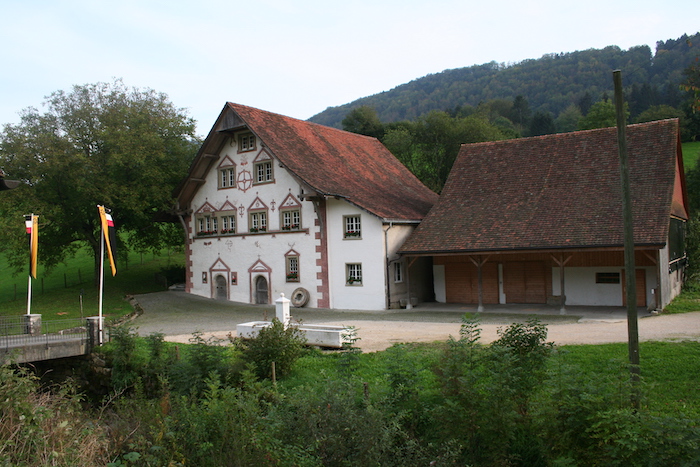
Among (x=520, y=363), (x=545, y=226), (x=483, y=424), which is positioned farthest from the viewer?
(x=545, y=226)

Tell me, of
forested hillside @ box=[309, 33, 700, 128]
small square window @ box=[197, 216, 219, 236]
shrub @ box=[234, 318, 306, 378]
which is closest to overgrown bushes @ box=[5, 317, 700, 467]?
shrub @ box=[234, 318, 306, 378]

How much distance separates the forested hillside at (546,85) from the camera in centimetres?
8400

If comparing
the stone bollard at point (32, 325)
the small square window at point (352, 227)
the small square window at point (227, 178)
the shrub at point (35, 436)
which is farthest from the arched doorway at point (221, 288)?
the shrub at point (35, 436)

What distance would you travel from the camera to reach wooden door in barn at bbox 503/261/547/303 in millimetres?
23297

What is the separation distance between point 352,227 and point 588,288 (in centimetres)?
973

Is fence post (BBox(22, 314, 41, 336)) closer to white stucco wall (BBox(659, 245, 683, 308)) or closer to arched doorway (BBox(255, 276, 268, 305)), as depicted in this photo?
arched doorway (BBox(255, 276, 268, 305))

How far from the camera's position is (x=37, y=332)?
19.9 m

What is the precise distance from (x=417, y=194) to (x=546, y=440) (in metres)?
24.2

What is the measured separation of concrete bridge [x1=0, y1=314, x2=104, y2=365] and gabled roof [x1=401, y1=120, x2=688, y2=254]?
39.3 ft

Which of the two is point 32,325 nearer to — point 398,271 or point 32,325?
point 32,325

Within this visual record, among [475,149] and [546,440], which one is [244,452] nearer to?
[546,440]

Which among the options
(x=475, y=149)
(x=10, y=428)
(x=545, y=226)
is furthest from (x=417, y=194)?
(x=10, y=428)

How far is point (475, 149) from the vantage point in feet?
90.6

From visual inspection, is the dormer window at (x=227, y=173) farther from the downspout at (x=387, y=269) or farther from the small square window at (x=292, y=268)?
the downspout at (x=387, y=269)
